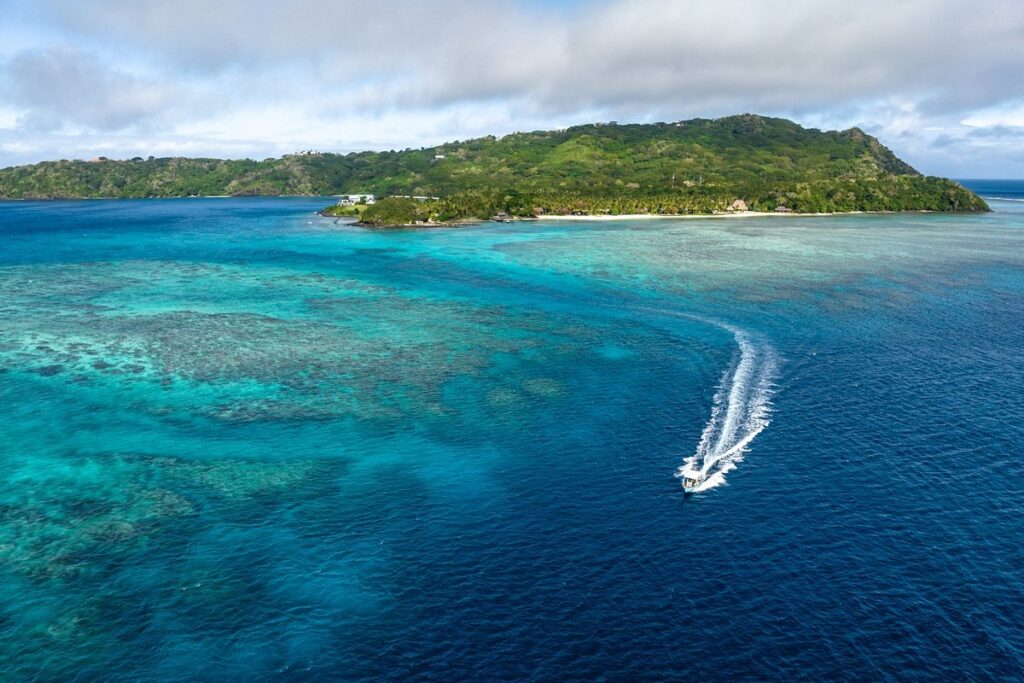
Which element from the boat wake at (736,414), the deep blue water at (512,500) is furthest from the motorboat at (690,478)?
the deep blue water at (512,500)

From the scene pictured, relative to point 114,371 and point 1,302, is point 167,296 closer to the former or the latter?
point 1,302

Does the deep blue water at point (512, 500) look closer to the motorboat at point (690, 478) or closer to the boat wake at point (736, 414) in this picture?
the boat wake at point (736, 414)

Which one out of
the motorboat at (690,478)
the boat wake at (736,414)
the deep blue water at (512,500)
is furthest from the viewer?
the boat wake at (736,414)

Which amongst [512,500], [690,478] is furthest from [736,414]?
[512,500]

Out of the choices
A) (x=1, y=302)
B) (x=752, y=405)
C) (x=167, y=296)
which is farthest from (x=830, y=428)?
(x=1, y=302)

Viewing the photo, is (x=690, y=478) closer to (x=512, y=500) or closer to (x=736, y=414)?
(x=512, y=500)

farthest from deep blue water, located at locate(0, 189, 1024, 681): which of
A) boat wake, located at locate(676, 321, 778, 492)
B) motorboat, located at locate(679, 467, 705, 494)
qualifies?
motorboat, located at locate(679, 467, 705, 494)

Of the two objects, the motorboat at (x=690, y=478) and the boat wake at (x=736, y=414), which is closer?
the motorboat at (x=690, y=478)
